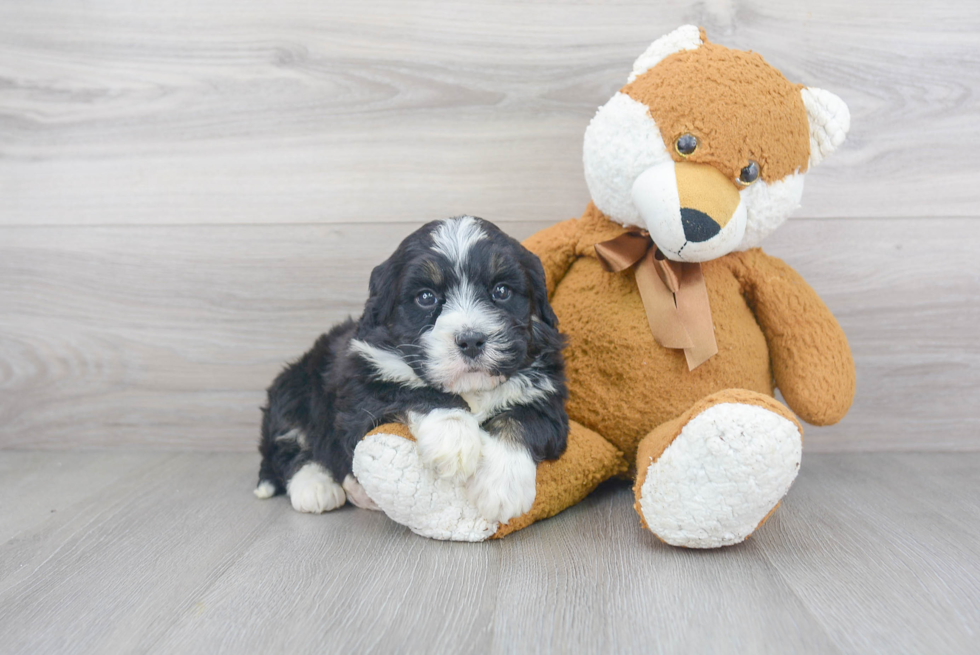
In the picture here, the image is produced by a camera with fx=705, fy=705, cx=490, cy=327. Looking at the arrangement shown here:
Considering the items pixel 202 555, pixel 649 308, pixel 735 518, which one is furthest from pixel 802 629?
pixel 202 555

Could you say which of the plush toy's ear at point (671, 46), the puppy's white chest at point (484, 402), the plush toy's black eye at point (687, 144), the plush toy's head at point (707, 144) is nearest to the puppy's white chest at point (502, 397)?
the puppy's white chest at point (484, 402)

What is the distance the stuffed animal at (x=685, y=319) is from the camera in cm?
142

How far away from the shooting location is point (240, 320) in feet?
7.64

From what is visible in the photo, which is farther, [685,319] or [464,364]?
[685,319]

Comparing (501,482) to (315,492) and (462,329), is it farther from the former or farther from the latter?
(315,492)

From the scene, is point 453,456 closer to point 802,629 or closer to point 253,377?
point 802,629

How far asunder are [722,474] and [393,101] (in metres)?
1.52

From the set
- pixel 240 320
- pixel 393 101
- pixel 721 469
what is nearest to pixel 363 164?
pixel 393 101

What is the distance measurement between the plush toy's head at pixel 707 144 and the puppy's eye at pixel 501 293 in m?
0.36

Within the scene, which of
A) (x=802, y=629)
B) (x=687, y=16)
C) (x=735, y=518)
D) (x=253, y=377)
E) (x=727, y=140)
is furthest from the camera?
(x=253, y=377)

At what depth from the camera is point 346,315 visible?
7.50 ft

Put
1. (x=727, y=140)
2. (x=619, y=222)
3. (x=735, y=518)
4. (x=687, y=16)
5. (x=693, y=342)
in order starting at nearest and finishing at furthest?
(x=735, y=518), (x=727, y=140), (x=693, y=342), (x=619, y=222), (x=687, y=16)

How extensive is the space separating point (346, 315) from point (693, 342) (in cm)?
114

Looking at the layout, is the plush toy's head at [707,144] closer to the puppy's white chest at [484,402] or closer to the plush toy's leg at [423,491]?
the puppy's white chest at [484,402]
